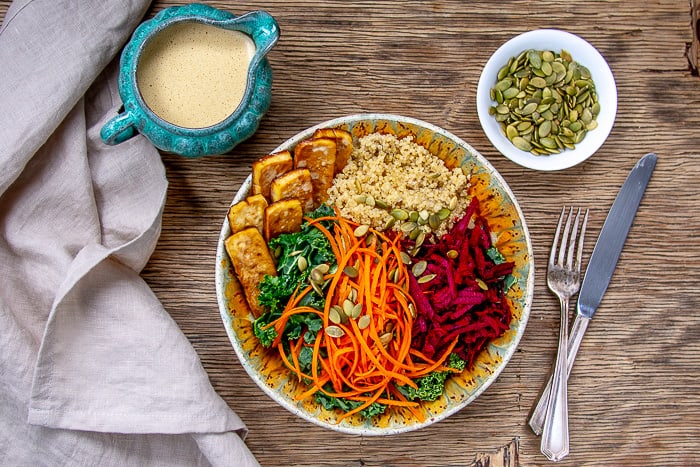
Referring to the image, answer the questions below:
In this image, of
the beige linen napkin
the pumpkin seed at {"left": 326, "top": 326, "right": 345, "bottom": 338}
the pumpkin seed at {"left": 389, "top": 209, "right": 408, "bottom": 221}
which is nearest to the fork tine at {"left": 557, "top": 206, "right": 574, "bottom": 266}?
the pumpkin seed at {"left": 389, "top": 209, "right": 408, "bottom": 221}

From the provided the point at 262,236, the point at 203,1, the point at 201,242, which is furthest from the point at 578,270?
the point at 203,1

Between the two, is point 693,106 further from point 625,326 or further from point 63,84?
point 63,84

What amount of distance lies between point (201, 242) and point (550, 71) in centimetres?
151

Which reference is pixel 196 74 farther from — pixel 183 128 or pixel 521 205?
pixel 521 205

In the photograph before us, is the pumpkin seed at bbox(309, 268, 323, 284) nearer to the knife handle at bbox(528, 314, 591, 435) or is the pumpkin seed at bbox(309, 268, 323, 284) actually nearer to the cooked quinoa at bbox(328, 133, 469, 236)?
the cooked quinoa at bbox(328, 133, 469, 236)

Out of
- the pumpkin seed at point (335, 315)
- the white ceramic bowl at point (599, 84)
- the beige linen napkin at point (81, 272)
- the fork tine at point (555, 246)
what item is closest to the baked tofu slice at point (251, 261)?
the pumpkin seed at point (335, 315)

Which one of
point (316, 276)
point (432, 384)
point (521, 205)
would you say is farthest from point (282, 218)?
point (521, 205)

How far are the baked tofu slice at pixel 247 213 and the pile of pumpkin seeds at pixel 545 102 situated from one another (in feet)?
3.12

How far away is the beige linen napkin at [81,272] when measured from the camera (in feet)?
7.45

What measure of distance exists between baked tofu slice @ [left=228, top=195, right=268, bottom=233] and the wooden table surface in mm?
322

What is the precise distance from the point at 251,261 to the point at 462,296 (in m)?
0.76

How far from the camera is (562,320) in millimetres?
2465

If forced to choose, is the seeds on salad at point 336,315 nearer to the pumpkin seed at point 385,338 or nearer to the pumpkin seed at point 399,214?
the pumpkin seed at point 385,338

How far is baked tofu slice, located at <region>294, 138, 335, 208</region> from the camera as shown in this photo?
7.11 ft
